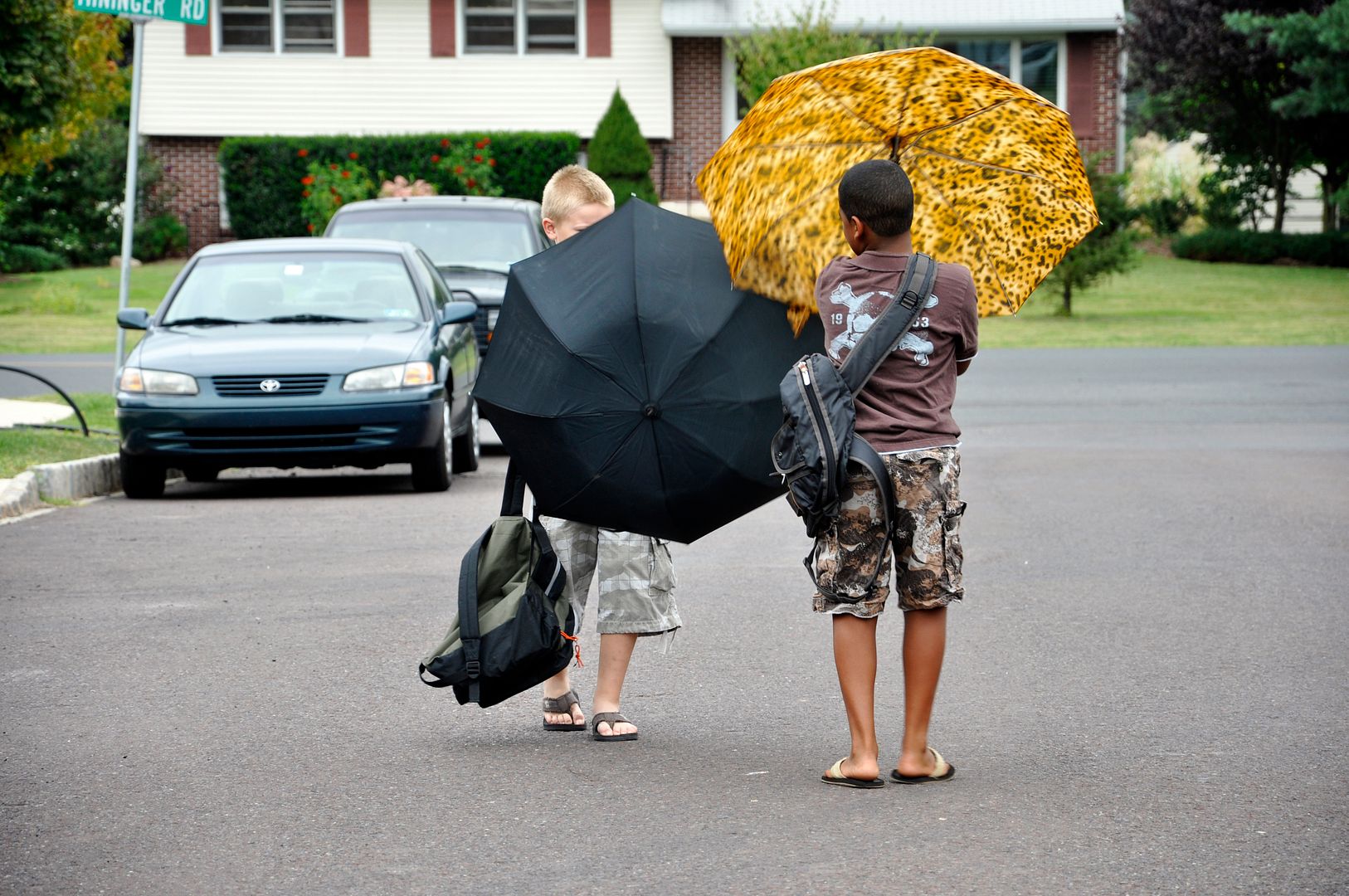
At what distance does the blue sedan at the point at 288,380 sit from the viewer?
11.3m

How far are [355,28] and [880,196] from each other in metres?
33.4

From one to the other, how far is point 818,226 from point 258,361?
684 centimetres

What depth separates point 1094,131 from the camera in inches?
1486

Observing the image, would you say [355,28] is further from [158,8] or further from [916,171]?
[916,171]

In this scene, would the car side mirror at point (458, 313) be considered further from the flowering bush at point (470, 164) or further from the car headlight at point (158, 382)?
the flowering bush at point (470, 164)

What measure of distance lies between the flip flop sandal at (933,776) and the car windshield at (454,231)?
11.1 meters

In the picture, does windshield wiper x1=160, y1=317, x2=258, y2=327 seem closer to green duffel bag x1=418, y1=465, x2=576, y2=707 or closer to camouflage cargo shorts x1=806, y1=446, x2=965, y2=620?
green duffel bag x1=418, y1=465, x2=576, y2=707

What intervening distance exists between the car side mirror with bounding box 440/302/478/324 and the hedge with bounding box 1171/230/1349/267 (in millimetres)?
28264

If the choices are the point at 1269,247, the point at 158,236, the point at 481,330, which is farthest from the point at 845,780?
the point at 1269,247

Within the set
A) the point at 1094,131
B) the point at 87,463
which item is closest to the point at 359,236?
the point at 87,463

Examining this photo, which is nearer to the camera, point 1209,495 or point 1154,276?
point 1209,495

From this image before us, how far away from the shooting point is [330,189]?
2966cm

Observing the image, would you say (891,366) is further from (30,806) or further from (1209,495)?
(1209,495)

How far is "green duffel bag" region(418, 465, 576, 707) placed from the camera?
5328 millimetres
